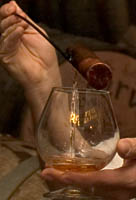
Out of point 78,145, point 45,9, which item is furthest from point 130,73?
point 78,145

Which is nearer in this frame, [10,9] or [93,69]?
[93,69]

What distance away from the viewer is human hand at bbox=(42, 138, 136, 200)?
590mm

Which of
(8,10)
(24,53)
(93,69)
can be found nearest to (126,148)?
(93,69)

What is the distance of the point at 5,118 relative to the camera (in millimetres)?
1476

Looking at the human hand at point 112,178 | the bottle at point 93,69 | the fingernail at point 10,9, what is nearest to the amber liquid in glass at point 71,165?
the human hand at point 112,178

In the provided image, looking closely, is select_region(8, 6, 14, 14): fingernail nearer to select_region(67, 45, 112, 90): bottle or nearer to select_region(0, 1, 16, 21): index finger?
select_region(0, 1, 16, 21): index finger

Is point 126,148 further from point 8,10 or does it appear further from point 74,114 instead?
point 8,10

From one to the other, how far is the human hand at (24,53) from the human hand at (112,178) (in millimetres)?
565

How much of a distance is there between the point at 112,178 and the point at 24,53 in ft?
2.20

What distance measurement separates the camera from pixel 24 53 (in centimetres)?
122

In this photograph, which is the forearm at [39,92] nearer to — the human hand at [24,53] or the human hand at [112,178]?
the human hand at [24,53]

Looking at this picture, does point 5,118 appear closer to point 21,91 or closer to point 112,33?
point 21,91

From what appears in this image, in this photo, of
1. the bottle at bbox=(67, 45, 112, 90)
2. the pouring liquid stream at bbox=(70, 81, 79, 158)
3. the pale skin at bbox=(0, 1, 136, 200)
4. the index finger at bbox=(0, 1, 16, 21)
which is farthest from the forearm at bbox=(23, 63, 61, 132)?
the pouring liquid stream at bbox=(70, 81, 79, 158)

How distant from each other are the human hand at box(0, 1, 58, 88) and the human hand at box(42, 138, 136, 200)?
1.85 ft
